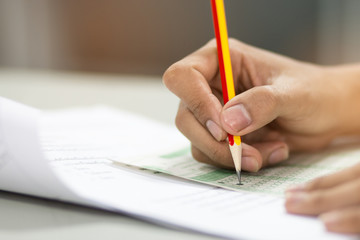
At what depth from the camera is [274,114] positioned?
0.56m

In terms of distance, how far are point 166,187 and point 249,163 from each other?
0.13 m

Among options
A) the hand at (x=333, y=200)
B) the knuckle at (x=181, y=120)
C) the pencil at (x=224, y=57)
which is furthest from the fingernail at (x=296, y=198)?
the knuckle at (x=181, y=120)

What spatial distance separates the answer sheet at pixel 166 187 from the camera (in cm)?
37

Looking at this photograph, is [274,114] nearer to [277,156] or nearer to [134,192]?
[277,156]

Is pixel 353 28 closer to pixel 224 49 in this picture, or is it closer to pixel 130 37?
pixel 130 37

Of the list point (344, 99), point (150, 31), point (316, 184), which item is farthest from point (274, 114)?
point (150, 31)

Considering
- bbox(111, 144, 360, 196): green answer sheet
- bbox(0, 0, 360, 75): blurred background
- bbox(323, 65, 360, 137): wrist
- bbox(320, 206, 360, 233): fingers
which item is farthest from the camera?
bbox(0, 0, 360, 75): blurred background

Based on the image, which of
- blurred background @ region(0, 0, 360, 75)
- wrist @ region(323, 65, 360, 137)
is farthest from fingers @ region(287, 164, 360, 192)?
blurred background @ region(0, 0, 360, 75)

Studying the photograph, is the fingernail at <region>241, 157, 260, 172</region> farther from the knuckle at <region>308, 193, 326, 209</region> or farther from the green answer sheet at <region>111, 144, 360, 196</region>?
the knuckle at <region>308, 193, 326, 209</region>

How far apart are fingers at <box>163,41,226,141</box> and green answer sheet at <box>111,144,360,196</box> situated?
2.1 inches

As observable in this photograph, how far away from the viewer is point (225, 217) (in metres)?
0.38

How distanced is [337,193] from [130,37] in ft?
8.43

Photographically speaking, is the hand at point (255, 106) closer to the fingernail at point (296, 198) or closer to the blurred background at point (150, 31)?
the fingernail at point (296, 198)

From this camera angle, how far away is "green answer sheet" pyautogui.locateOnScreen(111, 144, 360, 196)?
0.50 metres
